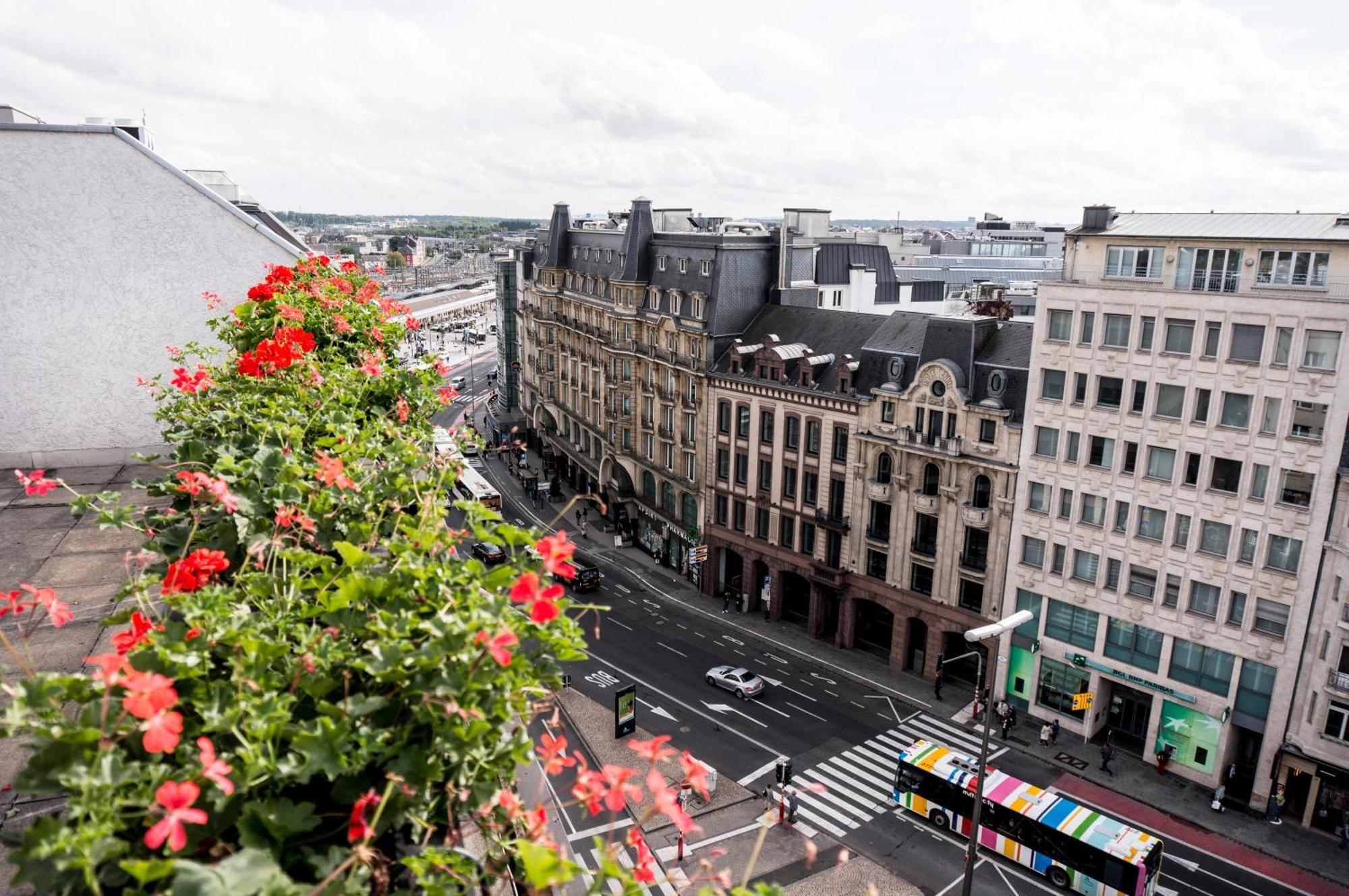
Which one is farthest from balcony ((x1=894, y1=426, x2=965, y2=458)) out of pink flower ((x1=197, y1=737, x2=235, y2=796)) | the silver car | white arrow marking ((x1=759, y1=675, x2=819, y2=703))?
pink flower ((x1=197, y1=737, x2=235, y2=796))

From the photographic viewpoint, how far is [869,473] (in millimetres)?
60125

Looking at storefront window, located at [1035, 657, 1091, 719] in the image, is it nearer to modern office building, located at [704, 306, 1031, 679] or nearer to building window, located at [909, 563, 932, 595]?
modern office building, located at [704, 306, 1031, 679]

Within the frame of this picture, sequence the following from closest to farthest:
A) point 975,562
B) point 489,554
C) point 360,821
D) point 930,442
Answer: point 360,821 < point 975,562 < point 930,442 < point 489,554

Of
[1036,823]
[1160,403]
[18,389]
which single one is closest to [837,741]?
[1036,823]

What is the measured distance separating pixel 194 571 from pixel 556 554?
3.88m

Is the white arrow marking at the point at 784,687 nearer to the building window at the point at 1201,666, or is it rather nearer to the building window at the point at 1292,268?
the building window at the point at 1201,666

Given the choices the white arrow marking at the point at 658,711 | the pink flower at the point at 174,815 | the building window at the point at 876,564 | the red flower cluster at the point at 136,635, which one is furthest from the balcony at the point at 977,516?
the pink flower at the point at 174,815

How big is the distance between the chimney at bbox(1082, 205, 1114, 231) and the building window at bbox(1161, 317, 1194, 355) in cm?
676

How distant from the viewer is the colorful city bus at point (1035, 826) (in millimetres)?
37656

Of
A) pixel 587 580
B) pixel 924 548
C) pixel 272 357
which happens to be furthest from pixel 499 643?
pixel 587 580

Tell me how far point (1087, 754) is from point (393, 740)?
171ft

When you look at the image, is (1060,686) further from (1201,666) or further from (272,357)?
(272,357)

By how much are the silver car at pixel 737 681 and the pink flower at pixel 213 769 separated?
51.6 meters

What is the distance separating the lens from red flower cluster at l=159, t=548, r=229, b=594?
8.87 meters
